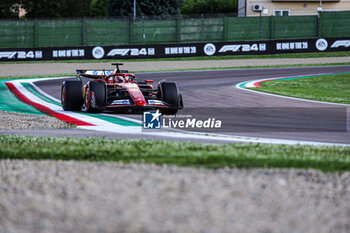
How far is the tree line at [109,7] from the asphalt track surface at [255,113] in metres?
37.9

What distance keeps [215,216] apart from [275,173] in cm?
141

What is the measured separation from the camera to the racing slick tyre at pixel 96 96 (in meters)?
11.1

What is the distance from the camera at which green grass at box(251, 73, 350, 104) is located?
47.8 ft

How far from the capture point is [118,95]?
38.3 ft

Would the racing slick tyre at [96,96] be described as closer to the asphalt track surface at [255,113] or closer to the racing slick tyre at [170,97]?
the asphalt track surface at [255,113]

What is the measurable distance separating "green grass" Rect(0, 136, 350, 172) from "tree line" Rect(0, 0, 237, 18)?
5018cm

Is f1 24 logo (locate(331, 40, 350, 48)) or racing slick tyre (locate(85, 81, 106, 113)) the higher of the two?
f1 24 logo (locate(331, 40, 350, 48))

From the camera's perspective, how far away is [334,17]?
34.9 metres

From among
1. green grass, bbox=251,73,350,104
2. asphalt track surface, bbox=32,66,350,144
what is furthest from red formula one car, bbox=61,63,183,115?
green grass, bbox=251,73,350,104

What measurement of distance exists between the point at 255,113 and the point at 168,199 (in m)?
7.49

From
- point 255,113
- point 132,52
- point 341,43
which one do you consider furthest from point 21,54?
point 255,113

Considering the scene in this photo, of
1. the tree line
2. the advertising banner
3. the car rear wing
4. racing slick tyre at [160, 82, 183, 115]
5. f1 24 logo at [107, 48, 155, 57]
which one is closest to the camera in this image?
racing slick tyre at [160, 82, 183, 115]

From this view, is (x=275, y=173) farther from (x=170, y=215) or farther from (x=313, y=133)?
(x=313, y=133)

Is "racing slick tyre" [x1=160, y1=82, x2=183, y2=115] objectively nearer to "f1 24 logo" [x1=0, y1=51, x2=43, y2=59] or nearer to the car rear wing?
the car rear wing
